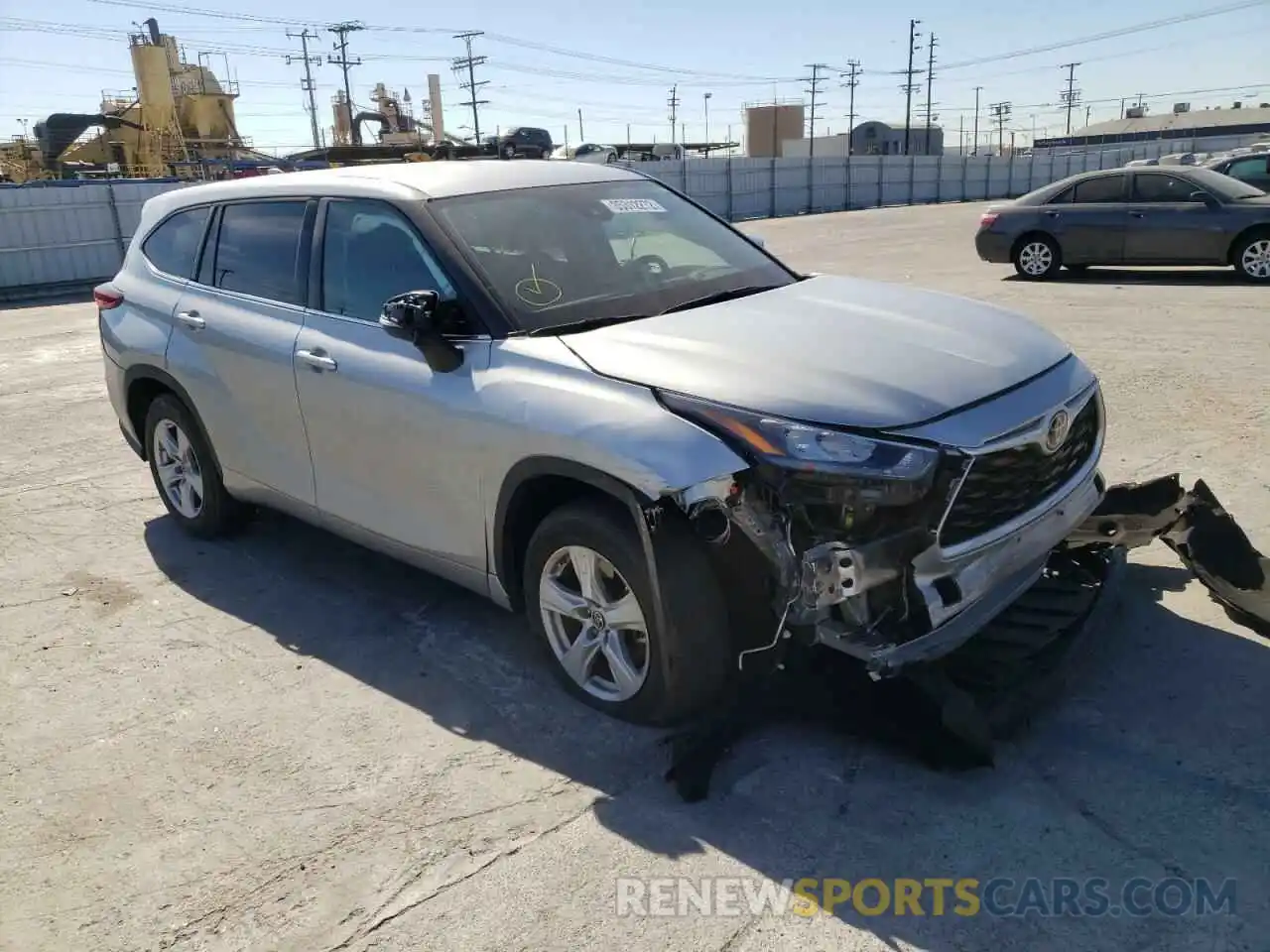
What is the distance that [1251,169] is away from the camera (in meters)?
17.5

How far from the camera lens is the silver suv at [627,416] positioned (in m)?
2.93

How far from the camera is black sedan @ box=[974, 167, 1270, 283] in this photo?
40.9 feet

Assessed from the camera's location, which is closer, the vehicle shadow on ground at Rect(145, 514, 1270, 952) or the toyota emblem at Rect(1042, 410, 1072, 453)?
the vehicle shadow on ground at Rect(145, 514, 1270, 952)

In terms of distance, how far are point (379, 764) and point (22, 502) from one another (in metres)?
4.12

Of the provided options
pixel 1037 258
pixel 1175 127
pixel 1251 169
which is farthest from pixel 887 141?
pixel 1037 258

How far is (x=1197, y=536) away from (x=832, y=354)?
198 cm

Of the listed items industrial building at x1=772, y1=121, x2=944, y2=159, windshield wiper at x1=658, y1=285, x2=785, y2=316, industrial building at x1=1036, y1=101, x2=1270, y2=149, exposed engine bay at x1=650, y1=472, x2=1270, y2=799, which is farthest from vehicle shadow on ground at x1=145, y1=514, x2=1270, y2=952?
industrial building at x1=1036, y1=101, x2=1270, y2=149

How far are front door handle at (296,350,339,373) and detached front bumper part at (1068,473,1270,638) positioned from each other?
309cm

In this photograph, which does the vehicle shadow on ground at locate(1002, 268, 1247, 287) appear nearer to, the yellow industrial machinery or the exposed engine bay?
the exposed engine bay

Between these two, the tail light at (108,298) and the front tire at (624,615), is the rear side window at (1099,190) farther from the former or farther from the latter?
the front tire at (624,615)

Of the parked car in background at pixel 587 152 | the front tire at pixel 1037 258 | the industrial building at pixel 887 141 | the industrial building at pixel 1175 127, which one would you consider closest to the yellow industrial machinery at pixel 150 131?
the parked car in background at pixel 587 152

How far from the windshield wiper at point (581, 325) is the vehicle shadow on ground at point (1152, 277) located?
37.7 feet

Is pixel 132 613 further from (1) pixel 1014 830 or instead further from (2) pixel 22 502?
(1) pixel 1014 830

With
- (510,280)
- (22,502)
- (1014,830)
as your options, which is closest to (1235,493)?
(1014,830)
